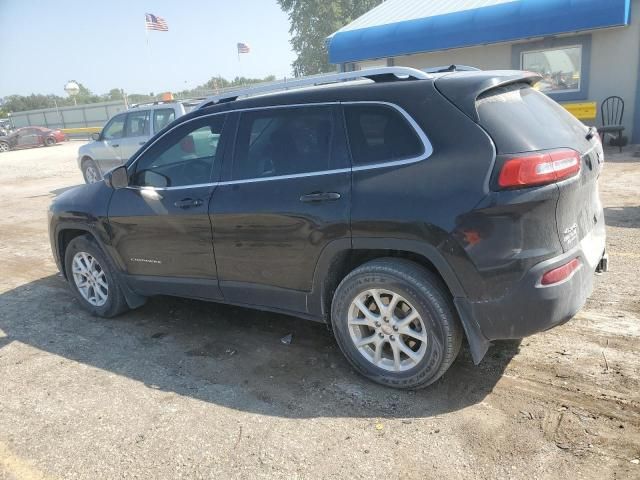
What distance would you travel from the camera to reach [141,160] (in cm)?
429

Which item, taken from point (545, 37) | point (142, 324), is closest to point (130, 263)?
point (142, 324)

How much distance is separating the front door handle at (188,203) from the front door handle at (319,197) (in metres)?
0.92

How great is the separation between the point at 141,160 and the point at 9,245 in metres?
4.97

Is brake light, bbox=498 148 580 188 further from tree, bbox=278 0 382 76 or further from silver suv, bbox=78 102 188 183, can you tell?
tree, bbox=278 0 382 76

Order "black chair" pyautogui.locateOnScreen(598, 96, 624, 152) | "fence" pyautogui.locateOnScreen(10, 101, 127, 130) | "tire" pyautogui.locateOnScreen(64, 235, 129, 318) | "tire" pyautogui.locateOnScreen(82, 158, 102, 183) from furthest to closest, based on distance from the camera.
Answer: "fence" pyautogui.locateOnScreen(10, 101, 127, 130)
"black chair" pyautogui.locateOnScreen(598, 96, 624, 152)
"tire" pyautogui.locateOnScreen(82, 158, 102, 183)
"tire" pyautogui.locateOnScreen(64, 235, 129, 318)

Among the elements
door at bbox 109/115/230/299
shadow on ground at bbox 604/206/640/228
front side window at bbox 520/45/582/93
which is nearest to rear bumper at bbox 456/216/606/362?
door at bbox 109/115/230/299

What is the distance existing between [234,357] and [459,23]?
41.3ft

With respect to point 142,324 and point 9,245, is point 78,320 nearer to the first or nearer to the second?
point 142,324

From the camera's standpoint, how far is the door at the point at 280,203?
3285 mm

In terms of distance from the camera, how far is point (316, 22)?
45062 mm

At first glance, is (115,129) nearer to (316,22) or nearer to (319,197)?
(319,197)

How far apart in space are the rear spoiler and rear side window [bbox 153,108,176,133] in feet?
26.0

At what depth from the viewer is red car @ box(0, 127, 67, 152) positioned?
31.1m

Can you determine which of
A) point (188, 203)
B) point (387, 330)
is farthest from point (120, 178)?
point (387, 330)
